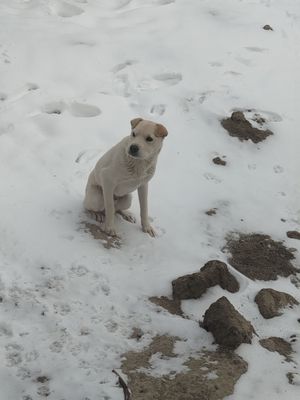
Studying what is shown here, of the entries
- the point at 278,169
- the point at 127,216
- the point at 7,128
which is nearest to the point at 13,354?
the point at 127,216

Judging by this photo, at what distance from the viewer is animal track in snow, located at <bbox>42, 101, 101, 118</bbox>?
6941mm

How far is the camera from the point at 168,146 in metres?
6.64

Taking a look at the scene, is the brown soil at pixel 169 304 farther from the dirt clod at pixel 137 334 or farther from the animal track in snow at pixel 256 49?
the animal track in snow at pixel 256 49

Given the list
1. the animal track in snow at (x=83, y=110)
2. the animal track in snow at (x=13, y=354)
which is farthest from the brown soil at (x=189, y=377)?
the animal track in snow at (x=83, y=110)

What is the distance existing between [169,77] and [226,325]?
17.0ft

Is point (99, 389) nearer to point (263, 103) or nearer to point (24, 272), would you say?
point (24, 272)

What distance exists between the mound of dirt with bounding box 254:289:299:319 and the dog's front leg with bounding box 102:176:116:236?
1.55 metres

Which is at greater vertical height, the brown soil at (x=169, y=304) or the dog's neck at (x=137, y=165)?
the dog's neck at (x=137, y=165)

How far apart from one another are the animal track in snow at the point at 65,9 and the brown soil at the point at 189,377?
7.40 meters

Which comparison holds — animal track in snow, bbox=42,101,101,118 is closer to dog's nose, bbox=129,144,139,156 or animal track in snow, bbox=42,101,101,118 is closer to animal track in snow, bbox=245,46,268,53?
dog's nose, bbox=129,144,139,156

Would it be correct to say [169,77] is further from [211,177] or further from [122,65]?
[211,177]

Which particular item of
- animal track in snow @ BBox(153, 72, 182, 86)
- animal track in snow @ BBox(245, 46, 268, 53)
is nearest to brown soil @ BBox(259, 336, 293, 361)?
animal track in snow @ BBox(153, 72, 182, 86)

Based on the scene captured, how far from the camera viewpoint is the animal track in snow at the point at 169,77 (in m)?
7.96

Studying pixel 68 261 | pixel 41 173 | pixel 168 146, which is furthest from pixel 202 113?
pixel 68 261
